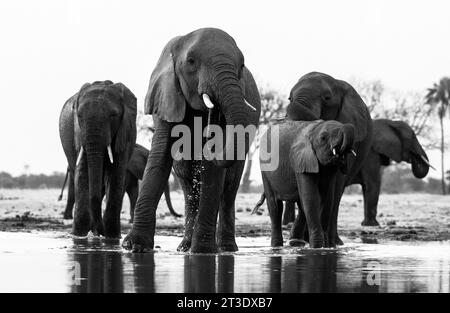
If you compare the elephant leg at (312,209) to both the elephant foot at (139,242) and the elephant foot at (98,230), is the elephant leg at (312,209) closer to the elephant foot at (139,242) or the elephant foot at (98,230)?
the elephant foot at (139,242)

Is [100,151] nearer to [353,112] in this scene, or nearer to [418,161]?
[353,112]

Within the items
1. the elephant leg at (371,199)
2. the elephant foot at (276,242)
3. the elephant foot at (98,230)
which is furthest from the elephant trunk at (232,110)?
the elephant leg at (371,199)

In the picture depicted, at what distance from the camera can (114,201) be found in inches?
647

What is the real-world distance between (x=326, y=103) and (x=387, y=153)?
9927 mm

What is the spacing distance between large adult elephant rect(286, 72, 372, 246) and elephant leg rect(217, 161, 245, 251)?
5.46ft

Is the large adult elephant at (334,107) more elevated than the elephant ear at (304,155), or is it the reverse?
the large adult elephant at (334,107)

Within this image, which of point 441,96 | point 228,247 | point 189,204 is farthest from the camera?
point 441,96

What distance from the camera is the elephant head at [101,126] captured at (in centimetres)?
1608

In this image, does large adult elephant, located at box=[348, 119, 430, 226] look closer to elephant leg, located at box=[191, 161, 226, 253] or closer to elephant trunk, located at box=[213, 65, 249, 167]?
elephant leg, located at box=[191, 161, 226, 253]

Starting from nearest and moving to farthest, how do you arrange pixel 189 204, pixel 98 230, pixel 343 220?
pixel 189 204 < pixel 98 230 < pixel 343 220

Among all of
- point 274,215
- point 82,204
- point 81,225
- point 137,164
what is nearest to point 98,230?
point 81,225

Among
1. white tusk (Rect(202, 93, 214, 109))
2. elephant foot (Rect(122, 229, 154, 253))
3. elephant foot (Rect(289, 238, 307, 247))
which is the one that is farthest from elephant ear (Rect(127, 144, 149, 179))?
white tusk (Rect(202, 93, 214, 109))

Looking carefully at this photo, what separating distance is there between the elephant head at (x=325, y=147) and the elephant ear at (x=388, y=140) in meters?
11.1

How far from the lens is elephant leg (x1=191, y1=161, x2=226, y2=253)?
39.6ft
